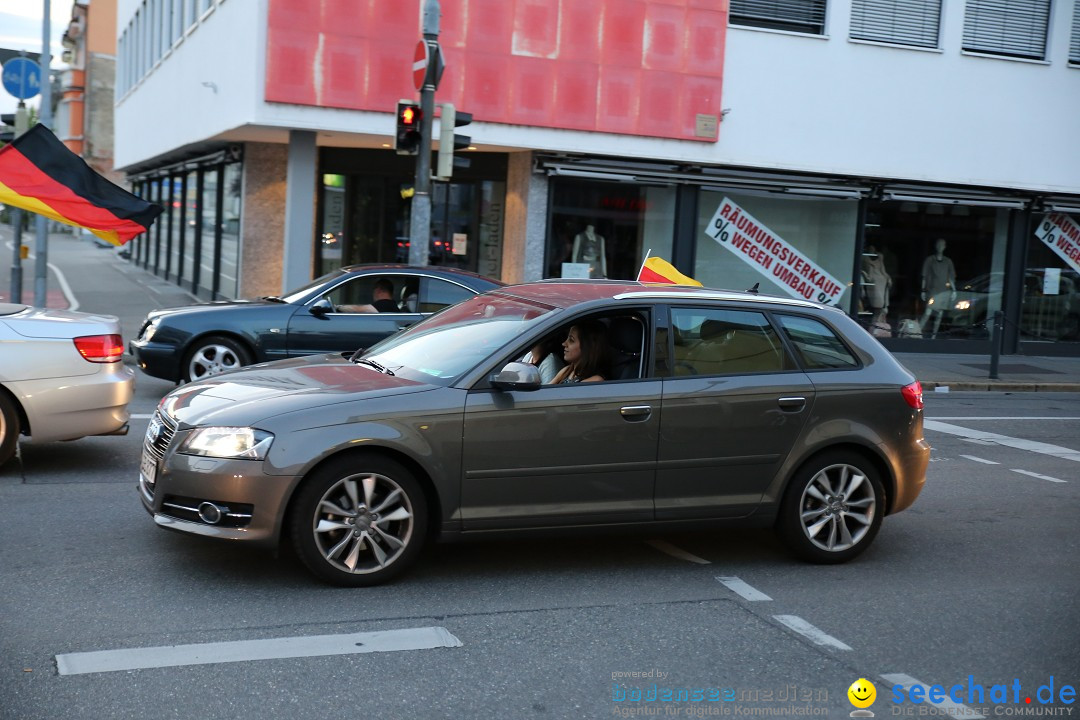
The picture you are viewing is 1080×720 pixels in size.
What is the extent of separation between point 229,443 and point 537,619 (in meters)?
1.68

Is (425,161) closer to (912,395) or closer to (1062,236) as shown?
(912,395)

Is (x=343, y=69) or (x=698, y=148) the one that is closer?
(x=343, y=69)

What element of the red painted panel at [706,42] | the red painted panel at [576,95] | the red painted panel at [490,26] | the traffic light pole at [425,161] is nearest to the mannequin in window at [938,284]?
the red painted panel at [706,42]

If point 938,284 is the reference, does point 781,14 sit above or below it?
above

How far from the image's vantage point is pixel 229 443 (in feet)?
18.4

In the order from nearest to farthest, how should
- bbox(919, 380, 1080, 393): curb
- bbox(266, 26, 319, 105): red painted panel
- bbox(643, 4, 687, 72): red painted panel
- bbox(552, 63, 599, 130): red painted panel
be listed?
bbox(919, 380, 1080, 393): curb → bbox(266, 26, 319, 105): red painted panel → bbox(552, 63, 599, 130): red painted panel → bbox(643, 4, 687, 72): red painted panel

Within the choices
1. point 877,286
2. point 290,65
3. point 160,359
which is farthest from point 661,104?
point 160,359

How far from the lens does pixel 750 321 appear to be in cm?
673

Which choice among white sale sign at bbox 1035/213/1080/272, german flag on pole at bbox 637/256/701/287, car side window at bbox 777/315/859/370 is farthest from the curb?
car side window at bbox 777/315/859/370

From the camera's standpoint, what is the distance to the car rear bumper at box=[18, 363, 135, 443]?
26.1ft

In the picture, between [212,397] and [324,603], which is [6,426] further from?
[324,603]

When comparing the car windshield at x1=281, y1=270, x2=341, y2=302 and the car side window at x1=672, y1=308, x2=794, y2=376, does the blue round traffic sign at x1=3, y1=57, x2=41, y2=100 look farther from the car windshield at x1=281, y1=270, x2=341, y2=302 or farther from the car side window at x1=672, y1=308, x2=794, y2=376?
the car side window at x1=672, y1=308, x2=794, y2=376

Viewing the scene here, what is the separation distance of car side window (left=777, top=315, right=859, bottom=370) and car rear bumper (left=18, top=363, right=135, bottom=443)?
460cm

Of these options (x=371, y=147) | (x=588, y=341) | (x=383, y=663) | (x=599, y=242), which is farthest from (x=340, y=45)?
(x=383, y=663)
